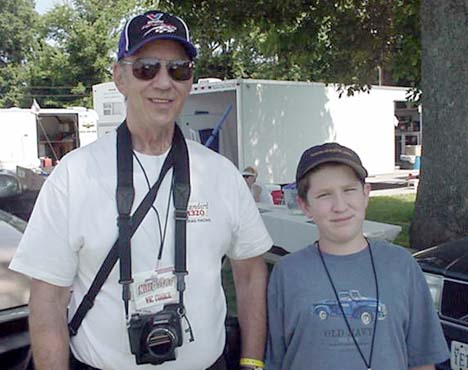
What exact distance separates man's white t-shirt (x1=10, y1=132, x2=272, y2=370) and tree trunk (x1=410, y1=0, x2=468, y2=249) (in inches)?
172

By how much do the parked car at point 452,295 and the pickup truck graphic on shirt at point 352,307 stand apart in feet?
3.79

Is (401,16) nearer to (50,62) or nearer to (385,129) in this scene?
(385,129)

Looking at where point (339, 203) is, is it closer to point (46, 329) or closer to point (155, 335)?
point (155, 335)

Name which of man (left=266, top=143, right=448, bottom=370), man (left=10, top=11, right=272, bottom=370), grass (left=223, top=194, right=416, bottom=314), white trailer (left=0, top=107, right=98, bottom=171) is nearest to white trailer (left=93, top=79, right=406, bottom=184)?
grass (left=223, top=194, right=416, bottom=314)

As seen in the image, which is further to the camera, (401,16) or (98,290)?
(401,16)

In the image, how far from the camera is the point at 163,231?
1.63 meters

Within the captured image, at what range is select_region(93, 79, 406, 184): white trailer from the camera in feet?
35.2

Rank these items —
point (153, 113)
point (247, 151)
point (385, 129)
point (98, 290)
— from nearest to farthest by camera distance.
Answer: point (98, 290) < point (153, 113) < point (247, 151) < point (385, 129)

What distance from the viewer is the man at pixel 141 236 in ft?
5.23

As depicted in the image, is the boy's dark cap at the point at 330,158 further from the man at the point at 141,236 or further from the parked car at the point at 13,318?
the parked car at the point at 13,318

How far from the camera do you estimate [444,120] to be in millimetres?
5531

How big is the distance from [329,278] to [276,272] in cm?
19

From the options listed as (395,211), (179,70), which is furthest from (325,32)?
(179,70)

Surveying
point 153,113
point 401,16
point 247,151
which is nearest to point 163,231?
point 153,113
